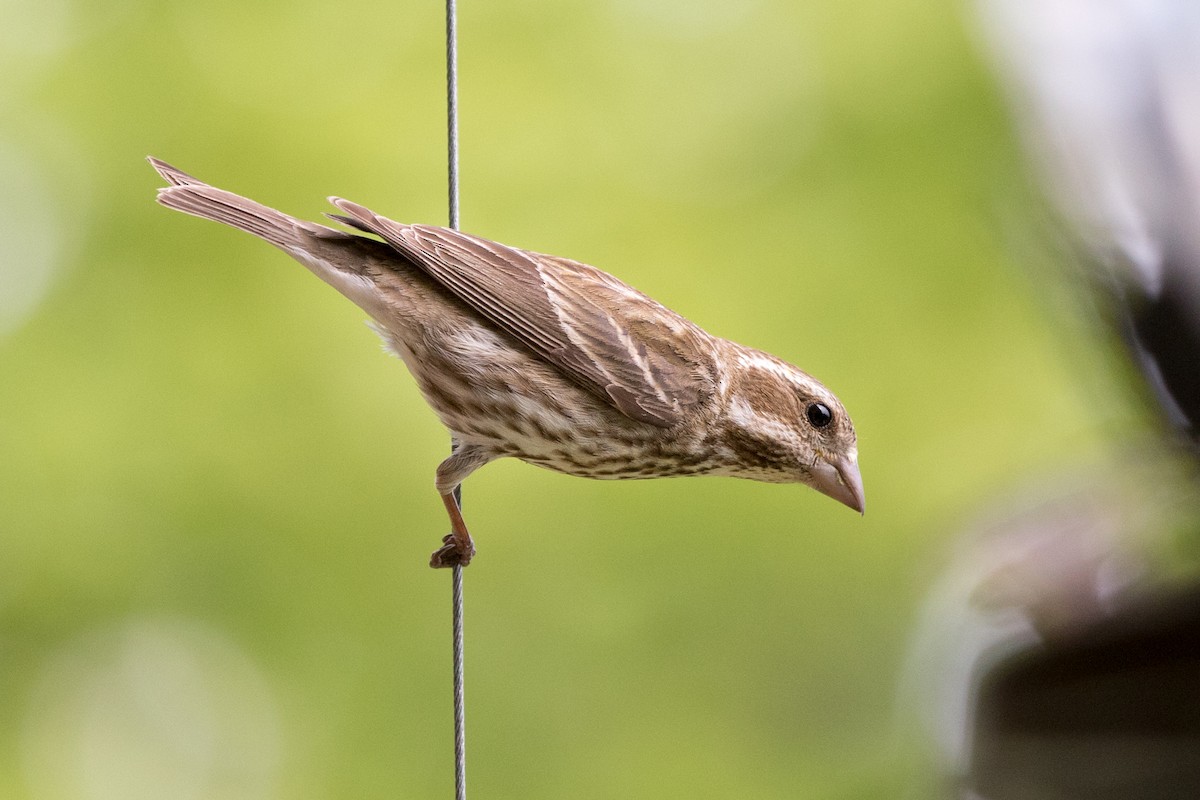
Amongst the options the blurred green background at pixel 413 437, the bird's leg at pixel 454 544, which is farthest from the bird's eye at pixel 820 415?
the blurred green background at pixel 413 437

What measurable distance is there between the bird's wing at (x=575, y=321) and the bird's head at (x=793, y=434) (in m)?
0.09

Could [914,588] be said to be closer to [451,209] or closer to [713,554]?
[713,554]

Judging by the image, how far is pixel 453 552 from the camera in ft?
9.30

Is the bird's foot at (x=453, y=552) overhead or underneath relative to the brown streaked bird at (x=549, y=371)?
underneath

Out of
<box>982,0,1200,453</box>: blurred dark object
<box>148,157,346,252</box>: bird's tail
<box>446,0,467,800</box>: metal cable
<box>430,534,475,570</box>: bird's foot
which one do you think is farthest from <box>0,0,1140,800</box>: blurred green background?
<box>446,0,467,800</box>: metal cable

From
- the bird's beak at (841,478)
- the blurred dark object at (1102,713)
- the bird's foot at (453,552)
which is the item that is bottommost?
the blurred dark object at (1102,713)

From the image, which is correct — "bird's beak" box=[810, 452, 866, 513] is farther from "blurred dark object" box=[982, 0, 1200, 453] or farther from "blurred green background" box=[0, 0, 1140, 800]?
"blurred green background" box=[0, 0, 1140, 800]

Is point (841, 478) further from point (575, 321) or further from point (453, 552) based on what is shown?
point (453, 552)

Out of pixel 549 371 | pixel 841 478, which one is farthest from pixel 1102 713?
pixel 549 371

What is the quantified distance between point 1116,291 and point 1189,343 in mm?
248

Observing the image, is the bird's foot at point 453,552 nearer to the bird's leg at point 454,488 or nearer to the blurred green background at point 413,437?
the bird's leg at point 454,488

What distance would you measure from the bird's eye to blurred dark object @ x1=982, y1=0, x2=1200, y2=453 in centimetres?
55

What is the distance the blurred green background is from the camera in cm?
463

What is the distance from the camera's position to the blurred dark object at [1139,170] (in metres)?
2.35
